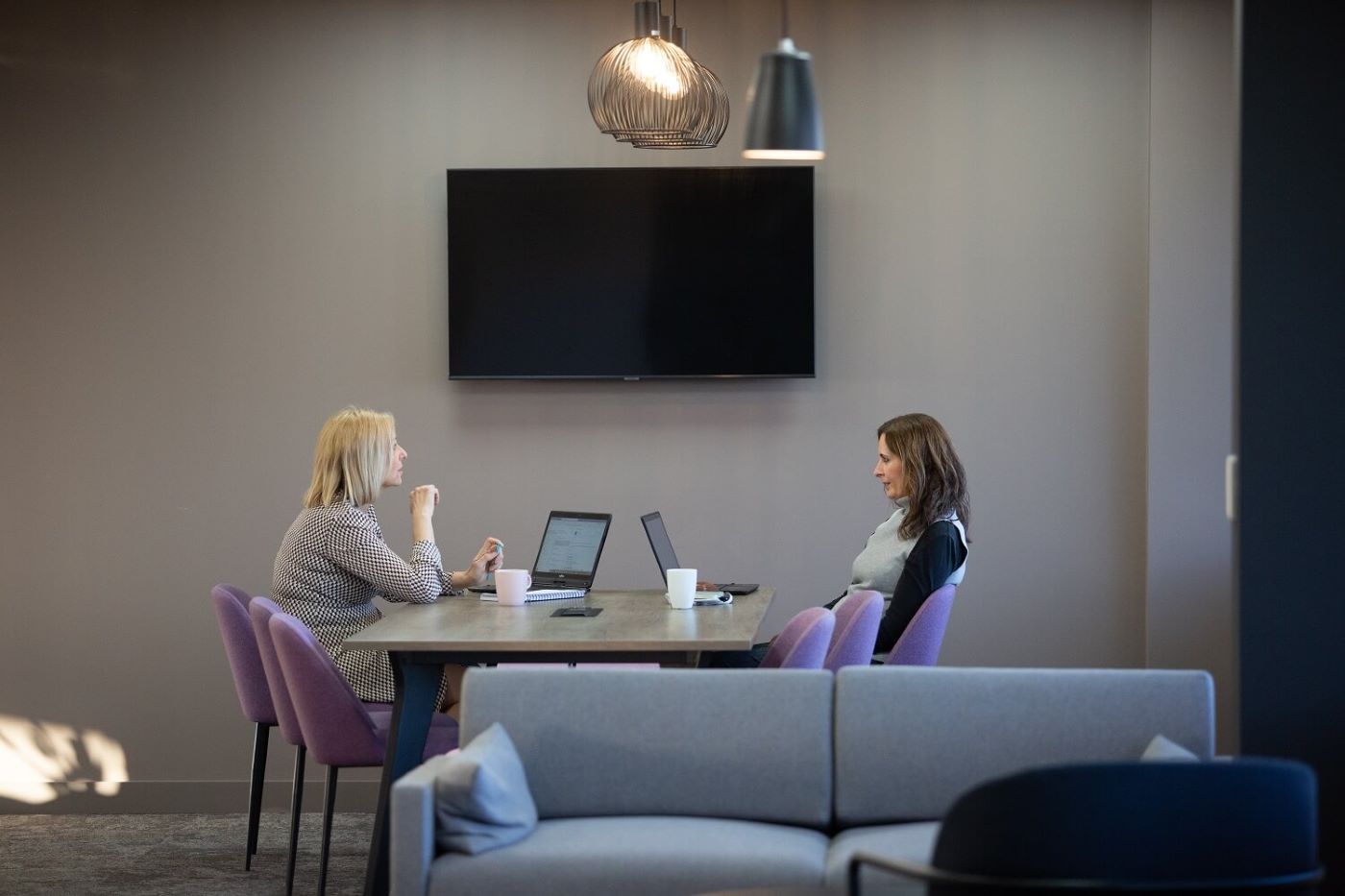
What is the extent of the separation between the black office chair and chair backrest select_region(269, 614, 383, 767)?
233 cm

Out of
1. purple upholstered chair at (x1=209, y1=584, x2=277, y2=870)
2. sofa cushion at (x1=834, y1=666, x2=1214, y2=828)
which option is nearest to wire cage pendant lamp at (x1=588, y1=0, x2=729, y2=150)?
purple upholstered chair at (x1=209, y1=584, x2=277, y2=870)

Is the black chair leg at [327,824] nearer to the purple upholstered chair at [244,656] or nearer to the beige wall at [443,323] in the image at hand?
the purple upholstered chair at [244,656]

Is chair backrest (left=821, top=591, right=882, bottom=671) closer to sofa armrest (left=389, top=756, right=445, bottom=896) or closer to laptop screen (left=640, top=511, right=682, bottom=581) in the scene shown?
laptop screen (left=640, top=511, right=682, bottom=581)

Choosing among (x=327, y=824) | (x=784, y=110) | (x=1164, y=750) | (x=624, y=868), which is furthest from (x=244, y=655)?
(x=1164, y=750)

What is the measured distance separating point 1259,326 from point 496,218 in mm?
3442

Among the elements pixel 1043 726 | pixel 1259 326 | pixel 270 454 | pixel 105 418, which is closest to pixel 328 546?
pixel 270 454

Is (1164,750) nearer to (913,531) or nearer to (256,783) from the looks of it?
(913,531)

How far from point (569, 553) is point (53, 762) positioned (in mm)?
2433

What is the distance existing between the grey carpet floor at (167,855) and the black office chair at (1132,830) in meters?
2.99

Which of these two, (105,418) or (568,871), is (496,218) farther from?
(568,871)

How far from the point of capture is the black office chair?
2.28m

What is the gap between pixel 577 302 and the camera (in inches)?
234

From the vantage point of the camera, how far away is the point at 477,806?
3314 millimetres

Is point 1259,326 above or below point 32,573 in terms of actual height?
above
